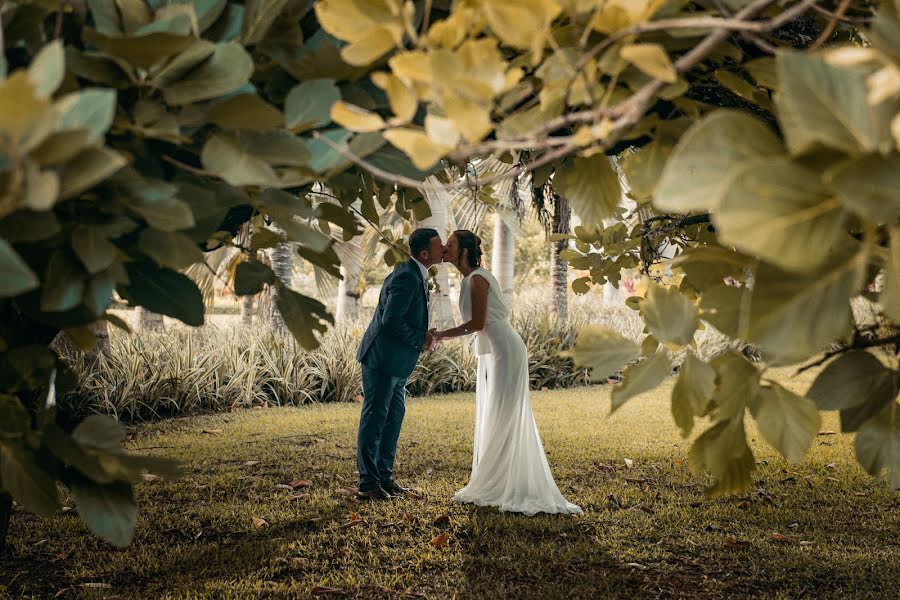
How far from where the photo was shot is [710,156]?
701 mm

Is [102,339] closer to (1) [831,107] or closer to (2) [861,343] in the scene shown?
(2) [861,343]

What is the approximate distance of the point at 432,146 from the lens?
74 centimetres

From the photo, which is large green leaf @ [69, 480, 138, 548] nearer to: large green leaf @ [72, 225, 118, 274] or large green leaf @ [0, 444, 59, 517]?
large green leaf @ [0, 444, 59, 517]

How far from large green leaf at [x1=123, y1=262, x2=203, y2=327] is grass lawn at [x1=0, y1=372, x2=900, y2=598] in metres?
2.83

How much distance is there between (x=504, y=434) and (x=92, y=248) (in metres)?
4.82

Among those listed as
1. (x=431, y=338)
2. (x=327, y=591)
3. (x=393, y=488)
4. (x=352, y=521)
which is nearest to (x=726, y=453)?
(x=327, y=591)

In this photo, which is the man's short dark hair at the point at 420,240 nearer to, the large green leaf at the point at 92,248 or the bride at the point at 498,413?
the bride at the point at 498,413

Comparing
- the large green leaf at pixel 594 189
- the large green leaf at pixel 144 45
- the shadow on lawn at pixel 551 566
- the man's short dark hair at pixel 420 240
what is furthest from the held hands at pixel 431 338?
the large green leaf at pixel 144 45

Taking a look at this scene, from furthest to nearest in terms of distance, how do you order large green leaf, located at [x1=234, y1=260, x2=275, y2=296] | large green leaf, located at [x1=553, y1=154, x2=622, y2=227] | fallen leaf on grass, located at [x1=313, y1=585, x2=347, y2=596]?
fallen leaf on grass, located at [x1=313, y1=585, x2=347, y2=596], large green leaf, located at [x1=234, y1=260, x2=275, y2=296], large green leaf, located at [x1=553, y1=154, x2=622, y2=227]

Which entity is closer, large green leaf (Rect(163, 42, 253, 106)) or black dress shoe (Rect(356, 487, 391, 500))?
large green leaf (Rect(163, 42, 253, 106))

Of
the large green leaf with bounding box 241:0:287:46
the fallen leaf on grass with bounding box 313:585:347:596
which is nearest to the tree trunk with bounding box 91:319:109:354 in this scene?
the fallen leaf on grass with bounding box 313:585:347:596

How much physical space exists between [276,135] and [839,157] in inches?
24.1

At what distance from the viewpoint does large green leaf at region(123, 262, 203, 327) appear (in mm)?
1033

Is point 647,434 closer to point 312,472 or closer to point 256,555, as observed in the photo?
point 312,472
